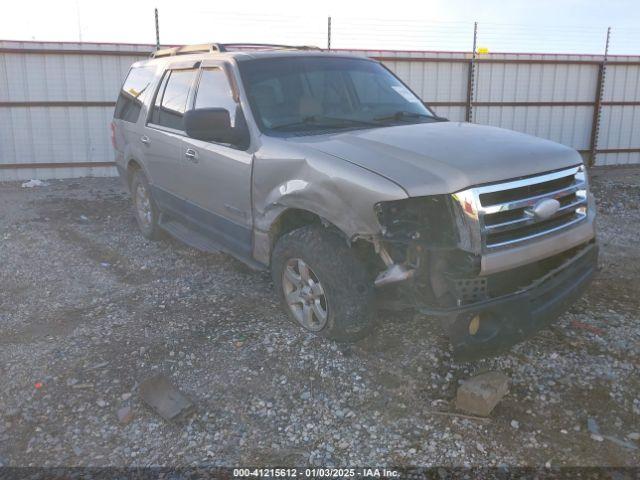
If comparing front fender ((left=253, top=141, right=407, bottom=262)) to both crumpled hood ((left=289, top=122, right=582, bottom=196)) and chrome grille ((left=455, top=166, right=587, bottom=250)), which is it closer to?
crumpled hood ((left=289, top=122, right=582, bottom=196))

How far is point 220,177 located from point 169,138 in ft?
3.55

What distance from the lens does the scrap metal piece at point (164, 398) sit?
3.19 m

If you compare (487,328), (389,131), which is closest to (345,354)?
(487,328)

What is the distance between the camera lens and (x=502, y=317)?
3176 millimetres

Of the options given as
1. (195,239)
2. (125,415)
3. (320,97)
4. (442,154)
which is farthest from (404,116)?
(125,415)

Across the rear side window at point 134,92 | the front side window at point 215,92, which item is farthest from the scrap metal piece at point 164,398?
the rear side window at point 134,92

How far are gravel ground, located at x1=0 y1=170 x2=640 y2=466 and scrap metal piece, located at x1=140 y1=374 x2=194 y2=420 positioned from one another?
0.05m

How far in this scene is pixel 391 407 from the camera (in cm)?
323

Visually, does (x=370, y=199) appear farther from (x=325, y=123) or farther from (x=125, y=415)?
(x=125, y=415)

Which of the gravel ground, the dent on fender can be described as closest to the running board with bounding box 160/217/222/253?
the gravel ground

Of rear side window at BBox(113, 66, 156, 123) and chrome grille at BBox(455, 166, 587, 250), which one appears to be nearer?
chrome grille at BBox(455, 166, 587, 250)

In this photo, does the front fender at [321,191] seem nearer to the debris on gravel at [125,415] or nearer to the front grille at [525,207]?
the front grille at [525,207]

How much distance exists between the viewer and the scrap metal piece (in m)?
3.19

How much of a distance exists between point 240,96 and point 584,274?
2649 mm
